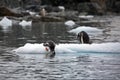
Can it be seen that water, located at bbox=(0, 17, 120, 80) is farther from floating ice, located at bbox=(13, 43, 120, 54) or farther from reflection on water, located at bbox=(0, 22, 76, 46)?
reflection on water, located at bbox=(0, 22, 76, 46)

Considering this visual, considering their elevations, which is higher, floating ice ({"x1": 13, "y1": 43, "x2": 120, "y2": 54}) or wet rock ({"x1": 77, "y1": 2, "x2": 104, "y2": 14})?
floating ice ({"x1": 13, "y1": 43, "x2": 120, "y2": 54})


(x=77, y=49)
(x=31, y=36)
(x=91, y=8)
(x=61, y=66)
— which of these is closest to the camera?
(x=61, y=66)

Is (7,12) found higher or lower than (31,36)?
higher

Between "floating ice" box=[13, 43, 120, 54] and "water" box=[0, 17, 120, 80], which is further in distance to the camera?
"floating ice" box=[13, 43, 120, 54]

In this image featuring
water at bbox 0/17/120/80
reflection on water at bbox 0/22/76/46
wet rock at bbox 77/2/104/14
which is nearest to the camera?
water at bbox 0/17/120/80

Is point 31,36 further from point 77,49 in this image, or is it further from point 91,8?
point 91,8

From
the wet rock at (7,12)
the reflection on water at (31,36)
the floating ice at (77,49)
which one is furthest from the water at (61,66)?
the wet rock at (7,12)

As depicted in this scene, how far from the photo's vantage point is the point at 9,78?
15.4 metres

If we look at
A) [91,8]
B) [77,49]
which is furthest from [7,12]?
[77,49]

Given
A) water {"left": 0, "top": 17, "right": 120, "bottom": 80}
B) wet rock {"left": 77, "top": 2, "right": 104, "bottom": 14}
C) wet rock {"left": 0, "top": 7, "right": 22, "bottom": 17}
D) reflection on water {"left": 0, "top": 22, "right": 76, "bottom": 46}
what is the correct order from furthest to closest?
wet rock {"left": 77, "top": 2, "right": 104, "bottom": 14} → wet rock {"left": 0, "top": 7, "right": 22, "bottom": 17} → reflection on water {"left": 0, "top": 22, "right": 76, "bottom": 46} → water {"left": 0, "top": 17, "right": 120, "bottom": 80}

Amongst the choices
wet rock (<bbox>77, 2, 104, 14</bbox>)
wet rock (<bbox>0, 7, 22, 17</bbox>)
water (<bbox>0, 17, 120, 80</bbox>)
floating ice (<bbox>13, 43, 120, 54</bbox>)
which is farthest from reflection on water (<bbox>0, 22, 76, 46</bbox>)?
wet rock (<bbox>77, 2, 104, 14</bbox>)

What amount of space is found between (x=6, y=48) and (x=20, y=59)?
4.36m

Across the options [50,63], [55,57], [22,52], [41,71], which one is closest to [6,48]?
[22,52]

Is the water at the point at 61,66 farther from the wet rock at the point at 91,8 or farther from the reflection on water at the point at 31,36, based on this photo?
the wet rock at the point at 91,8
